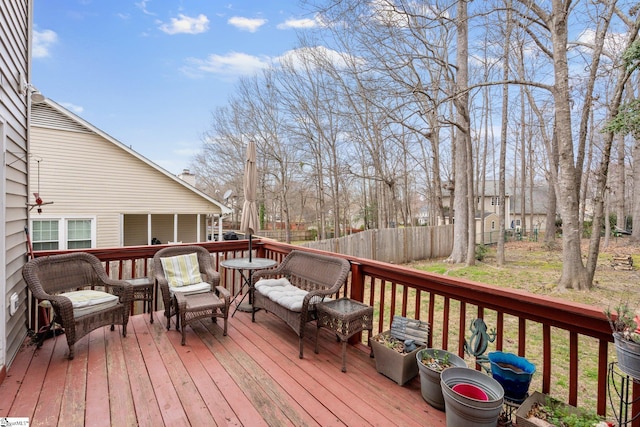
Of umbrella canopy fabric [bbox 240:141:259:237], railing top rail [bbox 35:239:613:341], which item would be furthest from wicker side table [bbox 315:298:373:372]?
umbrella canopy fabric [bbox 240:141:259:237]

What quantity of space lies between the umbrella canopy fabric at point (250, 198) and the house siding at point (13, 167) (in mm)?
2170

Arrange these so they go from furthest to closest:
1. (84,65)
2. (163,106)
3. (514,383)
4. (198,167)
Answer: (198,167) → (163,106) → (84,65) → (514,383)

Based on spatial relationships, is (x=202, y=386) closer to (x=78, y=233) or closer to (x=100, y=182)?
(x=78, y=233)

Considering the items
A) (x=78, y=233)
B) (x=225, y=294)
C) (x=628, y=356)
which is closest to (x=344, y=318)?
(x=225, y=294)

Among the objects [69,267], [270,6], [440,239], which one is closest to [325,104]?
[270,6]

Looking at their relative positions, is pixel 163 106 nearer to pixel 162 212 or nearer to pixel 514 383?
pixel 162 212

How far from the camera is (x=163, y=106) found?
14797mm

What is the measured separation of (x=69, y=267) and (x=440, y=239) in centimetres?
1248

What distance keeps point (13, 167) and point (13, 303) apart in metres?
1.22

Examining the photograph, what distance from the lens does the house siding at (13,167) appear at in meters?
2.49

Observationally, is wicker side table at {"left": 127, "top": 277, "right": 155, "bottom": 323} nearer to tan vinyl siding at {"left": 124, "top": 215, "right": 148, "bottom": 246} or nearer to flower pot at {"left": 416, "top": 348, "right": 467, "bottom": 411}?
flower pot at {"left": 416, "top": 348, "right": 467, "bottom": 411}

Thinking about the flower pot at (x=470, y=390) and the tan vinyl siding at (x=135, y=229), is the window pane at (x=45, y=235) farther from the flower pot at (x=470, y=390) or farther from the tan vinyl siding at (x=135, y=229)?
the flower pot at (x=470, y=390)

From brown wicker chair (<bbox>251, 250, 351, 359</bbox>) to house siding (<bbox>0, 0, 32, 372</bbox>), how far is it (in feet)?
7.07

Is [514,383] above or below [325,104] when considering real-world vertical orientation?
below
